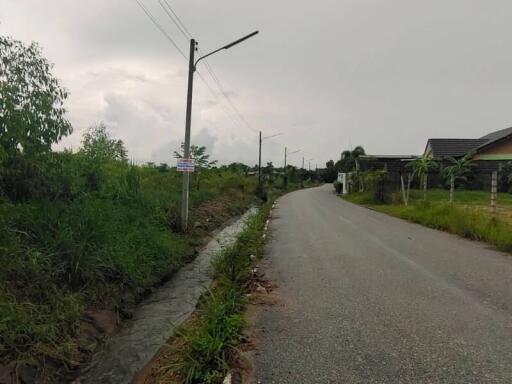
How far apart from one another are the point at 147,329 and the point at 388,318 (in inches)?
135

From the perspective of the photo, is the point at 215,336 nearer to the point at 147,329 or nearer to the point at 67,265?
the point at 147,329

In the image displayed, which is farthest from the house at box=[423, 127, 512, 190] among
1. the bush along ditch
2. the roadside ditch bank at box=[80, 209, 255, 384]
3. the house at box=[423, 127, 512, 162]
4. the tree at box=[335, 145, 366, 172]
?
the bush along ditch

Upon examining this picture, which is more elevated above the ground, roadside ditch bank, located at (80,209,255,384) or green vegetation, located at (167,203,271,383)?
green vegetation, located at (167,203,271,383)

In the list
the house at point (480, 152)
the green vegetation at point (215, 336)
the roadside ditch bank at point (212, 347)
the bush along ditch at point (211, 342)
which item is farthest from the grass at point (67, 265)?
the house at point (480, 152)

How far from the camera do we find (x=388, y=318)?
4816 mm

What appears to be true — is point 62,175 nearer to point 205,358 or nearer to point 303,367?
point 205,358

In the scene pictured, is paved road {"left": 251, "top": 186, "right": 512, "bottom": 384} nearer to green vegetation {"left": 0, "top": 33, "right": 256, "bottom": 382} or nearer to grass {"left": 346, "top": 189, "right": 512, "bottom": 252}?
grass {"left": 346, "top": 189, "right": 512, "bottom": 252}

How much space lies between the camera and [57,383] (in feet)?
13.4

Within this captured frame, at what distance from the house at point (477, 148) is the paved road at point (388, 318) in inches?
976

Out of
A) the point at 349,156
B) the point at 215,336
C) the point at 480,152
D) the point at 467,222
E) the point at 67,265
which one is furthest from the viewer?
the point at 349,156

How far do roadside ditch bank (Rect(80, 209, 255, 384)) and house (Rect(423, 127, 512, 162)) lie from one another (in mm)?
27260

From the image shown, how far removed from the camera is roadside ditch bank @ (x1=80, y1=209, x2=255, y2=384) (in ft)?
14.5

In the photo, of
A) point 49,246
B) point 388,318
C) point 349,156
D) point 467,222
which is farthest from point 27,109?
point 349,156

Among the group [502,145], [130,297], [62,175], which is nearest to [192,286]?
[130,297]
